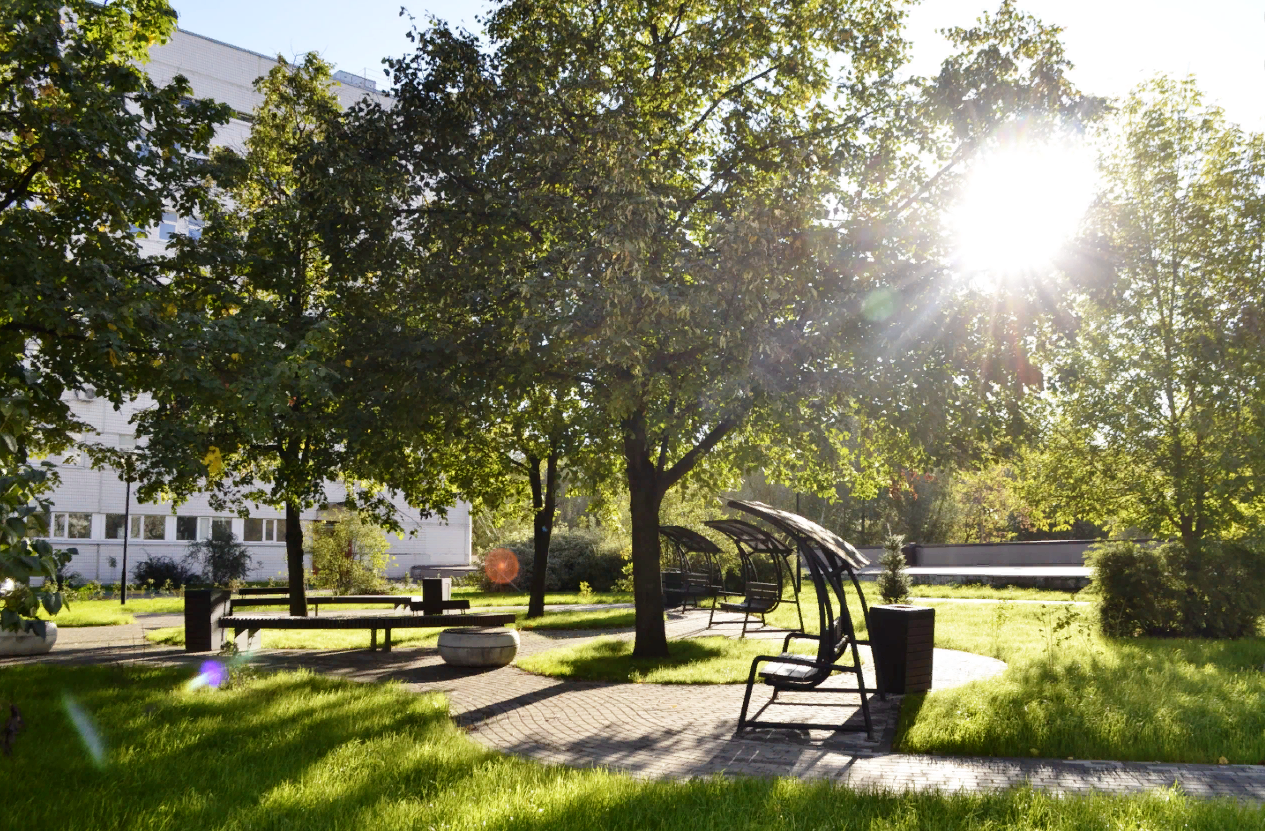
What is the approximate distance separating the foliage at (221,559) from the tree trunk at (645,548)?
102 ft

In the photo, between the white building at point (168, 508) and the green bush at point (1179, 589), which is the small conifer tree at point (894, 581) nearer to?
the green bush at point (1179, 589)

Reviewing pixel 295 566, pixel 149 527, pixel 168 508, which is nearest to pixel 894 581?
pixel 295 566

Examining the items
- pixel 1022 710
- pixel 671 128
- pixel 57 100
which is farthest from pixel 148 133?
pixel 1022 710

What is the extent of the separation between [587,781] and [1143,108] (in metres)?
15.6

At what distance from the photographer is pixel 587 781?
5.88m

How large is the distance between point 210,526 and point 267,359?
40741mm

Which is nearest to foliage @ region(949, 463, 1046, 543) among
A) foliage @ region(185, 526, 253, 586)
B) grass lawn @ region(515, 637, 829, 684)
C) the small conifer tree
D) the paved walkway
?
the small conifer tree

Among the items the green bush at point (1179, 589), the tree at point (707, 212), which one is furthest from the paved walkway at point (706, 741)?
the green bush at point (1179, 589)

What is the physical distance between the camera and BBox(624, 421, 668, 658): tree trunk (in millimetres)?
12766

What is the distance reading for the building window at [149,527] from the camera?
43906 millimetres

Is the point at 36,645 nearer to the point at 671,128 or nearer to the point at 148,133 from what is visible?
the point at 148,133

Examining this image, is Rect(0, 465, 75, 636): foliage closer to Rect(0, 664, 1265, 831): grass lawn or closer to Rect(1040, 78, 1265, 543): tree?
Rect(0, 664, 1265, 831): grass lawn

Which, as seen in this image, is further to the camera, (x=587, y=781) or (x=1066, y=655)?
(x=1066, y=655)

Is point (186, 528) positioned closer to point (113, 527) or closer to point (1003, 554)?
point (113, 527)
